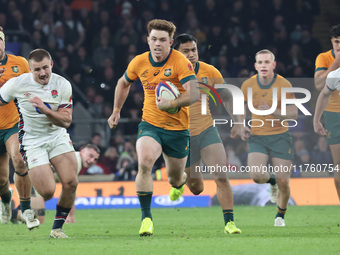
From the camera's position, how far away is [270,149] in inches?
432

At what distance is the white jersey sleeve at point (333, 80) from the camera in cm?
901

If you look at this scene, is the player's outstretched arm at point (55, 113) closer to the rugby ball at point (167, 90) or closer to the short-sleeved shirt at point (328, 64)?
the rugby ball at point (167, 90)

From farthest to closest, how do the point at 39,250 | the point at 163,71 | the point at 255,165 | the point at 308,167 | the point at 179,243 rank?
the point at 308,167, the point at 255,165, the point at 163,71, the point at 179,243, the point at 39,250

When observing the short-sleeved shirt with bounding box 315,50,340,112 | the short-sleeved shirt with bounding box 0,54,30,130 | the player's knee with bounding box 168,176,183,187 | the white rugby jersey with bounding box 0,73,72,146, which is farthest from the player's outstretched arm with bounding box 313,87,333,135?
the short-sleeved shirt with bounding box 0,54,30,130

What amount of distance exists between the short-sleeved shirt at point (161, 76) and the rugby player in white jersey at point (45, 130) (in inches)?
37.1

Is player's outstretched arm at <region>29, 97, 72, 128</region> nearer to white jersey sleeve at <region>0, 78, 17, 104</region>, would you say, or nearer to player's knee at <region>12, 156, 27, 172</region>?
white jersey sleeve at <region>0, 78, 17, 104</region>

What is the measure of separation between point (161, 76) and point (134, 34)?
482 inches

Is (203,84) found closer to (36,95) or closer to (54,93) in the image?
(54,93)

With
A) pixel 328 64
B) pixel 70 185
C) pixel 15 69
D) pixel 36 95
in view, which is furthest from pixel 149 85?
pixel 328 64

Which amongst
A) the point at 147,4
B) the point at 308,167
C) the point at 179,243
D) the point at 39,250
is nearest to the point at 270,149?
the point at 179,243

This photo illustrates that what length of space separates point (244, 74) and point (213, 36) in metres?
1.64

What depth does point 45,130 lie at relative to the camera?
8.45 m

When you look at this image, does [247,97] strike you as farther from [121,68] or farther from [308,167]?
[121,68]

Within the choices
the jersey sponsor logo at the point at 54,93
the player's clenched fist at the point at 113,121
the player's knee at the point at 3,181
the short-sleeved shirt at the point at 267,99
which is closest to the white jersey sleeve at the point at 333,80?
the short-sleeved shirt at the point at 267,99
